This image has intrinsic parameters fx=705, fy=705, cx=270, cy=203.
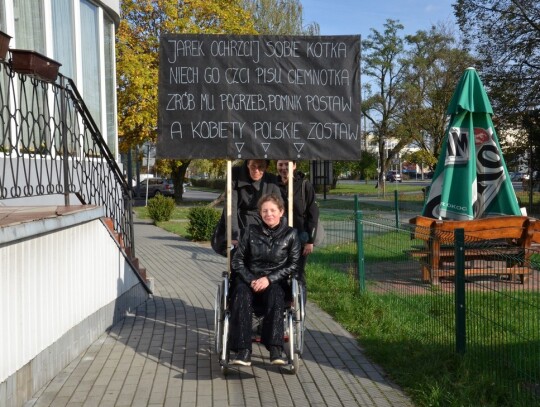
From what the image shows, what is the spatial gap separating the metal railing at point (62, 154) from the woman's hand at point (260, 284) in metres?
2.05

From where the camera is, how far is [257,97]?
7.04m

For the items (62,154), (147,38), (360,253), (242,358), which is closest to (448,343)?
(242,358)

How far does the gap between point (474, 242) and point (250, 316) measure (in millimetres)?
2741

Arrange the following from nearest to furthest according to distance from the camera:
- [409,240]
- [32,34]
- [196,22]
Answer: [409,240] → [32,34] → [196,22]

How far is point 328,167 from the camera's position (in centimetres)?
4191

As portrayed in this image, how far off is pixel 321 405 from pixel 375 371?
40.7 inches

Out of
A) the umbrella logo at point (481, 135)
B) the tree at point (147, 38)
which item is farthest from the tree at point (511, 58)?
the umbrella logo at point (481, 135)

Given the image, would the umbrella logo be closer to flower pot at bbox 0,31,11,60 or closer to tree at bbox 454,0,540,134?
flower pot at bbox 0,31,11,60

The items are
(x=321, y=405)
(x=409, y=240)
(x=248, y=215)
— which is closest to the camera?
(x=321, y=405)

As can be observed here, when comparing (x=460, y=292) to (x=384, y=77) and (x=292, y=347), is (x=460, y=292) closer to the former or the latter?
(x=292, y=347)

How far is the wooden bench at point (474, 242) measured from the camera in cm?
655

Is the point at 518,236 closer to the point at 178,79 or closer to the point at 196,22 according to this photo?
the point at 178,79

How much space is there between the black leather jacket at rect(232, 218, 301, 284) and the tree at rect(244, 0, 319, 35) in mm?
38448

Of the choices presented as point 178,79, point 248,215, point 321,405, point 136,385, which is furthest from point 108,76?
point 321,405
